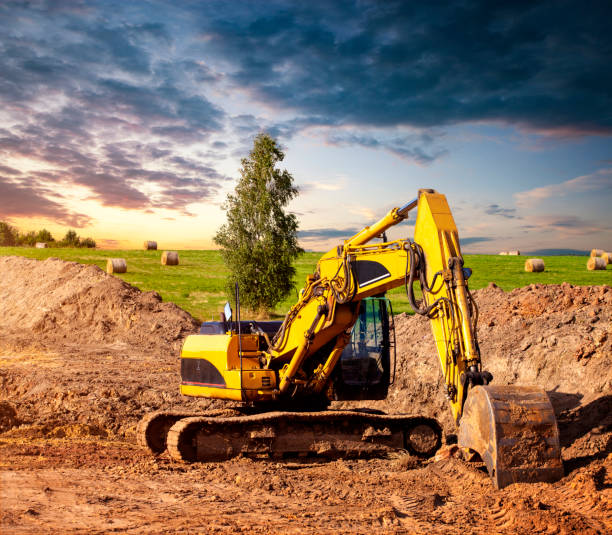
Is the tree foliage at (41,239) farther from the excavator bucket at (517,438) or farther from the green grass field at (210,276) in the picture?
the excavator bucket at (517,438)

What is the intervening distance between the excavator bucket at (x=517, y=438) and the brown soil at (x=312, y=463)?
17 centimetres

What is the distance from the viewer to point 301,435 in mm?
9078

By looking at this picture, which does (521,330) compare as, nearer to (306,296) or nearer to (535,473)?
(306,296)

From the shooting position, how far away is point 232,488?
7.25m

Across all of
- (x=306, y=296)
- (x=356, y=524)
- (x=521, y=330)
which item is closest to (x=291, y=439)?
(x=306, y=296)

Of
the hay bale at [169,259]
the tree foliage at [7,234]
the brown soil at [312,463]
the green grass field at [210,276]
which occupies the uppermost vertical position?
the tree foliage at [7,234]

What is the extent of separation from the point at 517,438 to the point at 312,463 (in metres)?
3.95

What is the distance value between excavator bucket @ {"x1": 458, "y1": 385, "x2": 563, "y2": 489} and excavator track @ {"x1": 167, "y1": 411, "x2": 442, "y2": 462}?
3.21 meters

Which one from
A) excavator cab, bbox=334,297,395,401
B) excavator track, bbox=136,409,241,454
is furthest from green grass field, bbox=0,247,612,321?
excavator cab, bbox=334,297,395,401

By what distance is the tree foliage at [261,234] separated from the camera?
91.7ft

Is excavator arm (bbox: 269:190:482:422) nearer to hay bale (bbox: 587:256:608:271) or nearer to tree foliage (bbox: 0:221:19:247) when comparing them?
hay bale (bbox: 587:256:608:271)

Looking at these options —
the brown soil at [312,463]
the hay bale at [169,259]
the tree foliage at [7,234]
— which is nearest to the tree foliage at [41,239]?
the tree foliage at [7,234]

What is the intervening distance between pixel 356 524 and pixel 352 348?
14.3 ft

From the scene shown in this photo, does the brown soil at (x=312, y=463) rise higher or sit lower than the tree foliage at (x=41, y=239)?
lower
